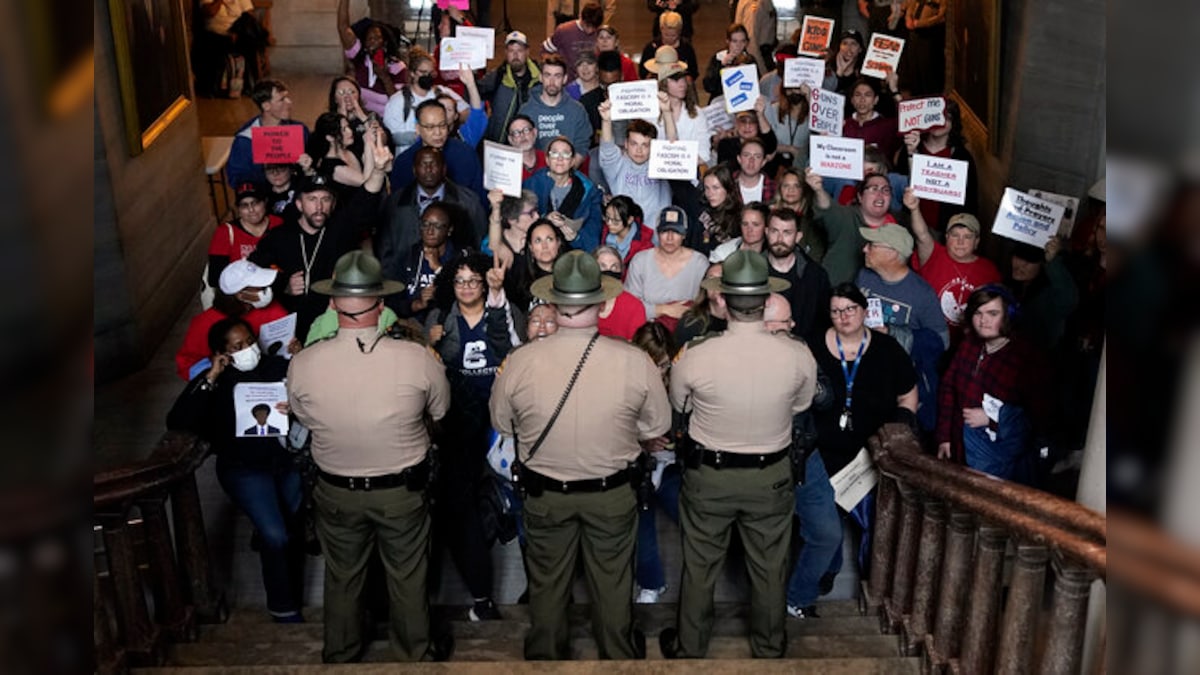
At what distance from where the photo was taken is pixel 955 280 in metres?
7.66

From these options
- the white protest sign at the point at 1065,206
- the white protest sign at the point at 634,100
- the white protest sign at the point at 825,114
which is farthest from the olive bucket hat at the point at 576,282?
the white protest sign at the point at 825,114

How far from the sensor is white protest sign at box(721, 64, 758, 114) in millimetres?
10031

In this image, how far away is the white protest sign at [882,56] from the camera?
36.3 ft

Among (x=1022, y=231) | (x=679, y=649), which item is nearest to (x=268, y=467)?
(x=679, y=649)

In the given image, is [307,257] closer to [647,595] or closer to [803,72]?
[647,595]

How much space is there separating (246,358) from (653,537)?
86.2 inches

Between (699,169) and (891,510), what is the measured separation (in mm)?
4443

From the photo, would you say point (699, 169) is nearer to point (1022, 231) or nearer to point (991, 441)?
point (1022, 231)

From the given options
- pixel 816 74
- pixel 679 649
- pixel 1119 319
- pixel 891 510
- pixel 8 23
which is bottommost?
pixel 679 649

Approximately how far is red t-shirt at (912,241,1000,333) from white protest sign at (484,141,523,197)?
8.66ft

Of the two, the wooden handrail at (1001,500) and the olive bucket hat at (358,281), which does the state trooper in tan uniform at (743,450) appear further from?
the olive bucket hat at (358,281)

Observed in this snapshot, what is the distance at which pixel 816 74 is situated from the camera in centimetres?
1077

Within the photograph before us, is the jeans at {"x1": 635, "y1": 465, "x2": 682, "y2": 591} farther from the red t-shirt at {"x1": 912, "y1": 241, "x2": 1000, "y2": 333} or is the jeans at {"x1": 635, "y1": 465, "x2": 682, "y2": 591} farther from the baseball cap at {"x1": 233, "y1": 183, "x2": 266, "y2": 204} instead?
the baseball cap at {"x1": 233, "y1": 183, "x2": 266, "y2": 204}

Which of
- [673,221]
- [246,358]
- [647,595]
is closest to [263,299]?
[246,358]
